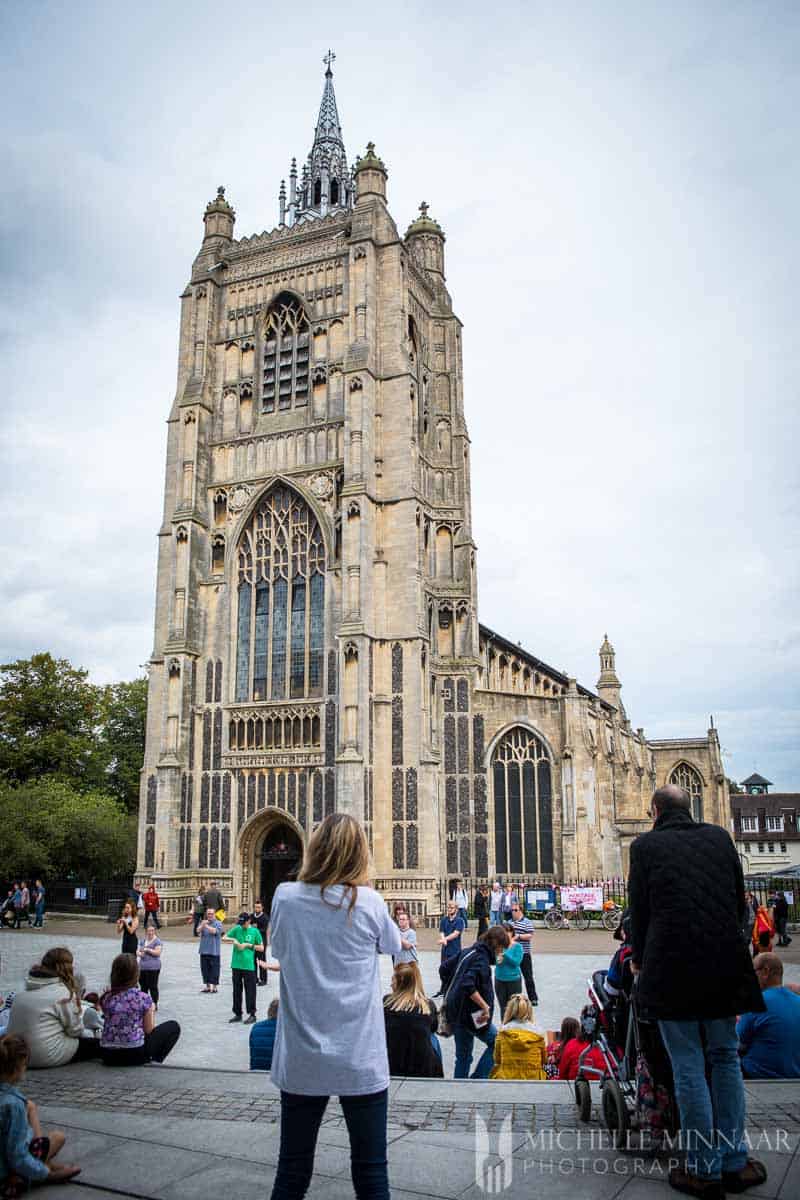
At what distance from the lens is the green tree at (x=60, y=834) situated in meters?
33.0

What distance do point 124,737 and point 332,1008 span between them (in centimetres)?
4899

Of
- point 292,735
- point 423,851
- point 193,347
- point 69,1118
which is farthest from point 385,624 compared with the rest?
point 69,1118

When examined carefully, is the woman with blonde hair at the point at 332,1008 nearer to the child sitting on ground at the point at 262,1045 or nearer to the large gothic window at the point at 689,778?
the child sitting on ground at the point at 262,1045

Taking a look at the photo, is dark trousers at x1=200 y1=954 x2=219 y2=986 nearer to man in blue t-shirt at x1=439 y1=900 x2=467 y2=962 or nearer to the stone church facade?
man in blue t-shirt at x1=439 y1=900 x2=467 y2=962

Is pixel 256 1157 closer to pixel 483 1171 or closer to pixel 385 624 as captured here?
pixel 483 1171

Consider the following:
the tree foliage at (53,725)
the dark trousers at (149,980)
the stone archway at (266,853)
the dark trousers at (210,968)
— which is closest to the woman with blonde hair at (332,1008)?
the dark trousers at (149,980)

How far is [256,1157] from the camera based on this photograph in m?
4.96

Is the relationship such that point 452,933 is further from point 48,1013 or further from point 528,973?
point 48,1013

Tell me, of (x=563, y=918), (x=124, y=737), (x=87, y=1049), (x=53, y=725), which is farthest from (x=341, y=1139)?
(x=124, y=737)

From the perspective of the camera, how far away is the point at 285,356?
35875 mm

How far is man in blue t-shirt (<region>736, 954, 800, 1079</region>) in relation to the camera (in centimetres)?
606

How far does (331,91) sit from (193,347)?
25.1m

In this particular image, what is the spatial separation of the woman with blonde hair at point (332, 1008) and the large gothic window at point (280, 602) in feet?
92.6

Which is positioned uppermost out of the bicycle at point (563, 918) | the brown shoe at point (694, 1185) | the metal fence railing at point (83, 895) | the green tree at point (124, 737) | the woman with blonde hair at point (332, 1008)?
the green tree at point (124, 737)
